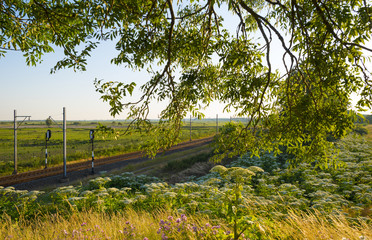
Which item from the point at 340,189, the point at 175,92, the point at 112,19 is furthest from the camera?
the point at 340,189

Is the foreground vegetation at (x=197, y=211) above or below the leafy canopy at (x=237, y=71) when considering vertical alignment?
below

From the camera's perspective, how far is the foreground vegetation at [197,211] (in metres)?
3.34

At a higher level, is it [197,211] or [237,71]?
[237,71]

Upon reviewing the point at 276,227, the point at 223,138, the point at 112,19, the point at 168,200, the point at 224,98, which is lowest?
the point at 168,200

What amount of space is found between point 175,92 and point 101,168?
13.0 meters

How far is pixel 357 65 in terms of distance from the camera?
12.8ft

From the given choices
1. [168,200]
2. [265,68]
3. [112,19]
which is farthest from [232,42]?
[168,200]

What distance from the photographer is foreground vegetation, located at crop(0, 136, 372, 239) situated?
3340 mm

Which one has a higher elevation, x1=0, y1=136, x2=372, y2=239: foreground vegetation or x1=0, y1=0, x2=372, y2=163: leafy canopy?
x1=0, y1=0, x2=372, y2=163: leafy canopy

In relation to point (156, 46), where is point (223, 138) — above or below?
below

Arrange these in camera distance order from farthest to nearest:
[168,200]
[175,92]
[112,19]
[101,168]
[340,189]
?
[101,168]
[340,189]
[168,200]
[175,92]
[112,19]

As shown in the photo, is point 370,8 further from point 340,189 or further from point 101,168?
point 101,168

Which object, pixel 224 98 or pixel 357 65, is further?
pixel 224 98

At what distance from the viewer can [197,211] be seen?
5.86 metres
